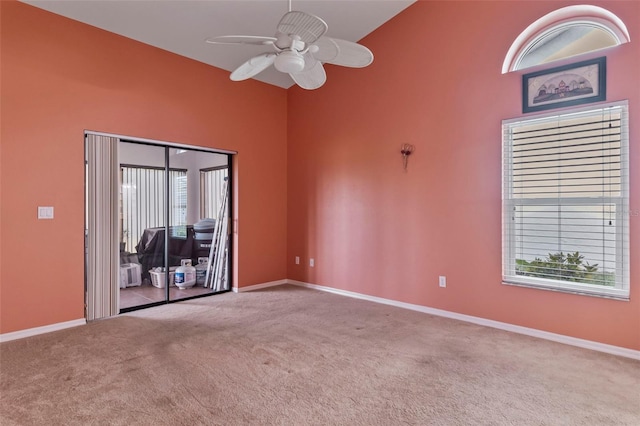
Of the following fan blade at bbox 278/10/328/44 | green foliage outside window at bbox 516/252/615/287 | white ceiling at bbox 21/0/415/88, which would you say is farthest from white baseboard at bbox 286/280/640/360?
white ceiling at bbox 21/0/415/88

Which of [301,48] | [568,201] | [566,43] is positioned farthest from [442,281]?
[301,48]

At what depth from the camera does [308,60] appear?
243 cm

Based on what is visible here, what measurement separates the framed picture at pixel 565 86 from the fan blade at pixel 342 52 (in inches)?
72.4

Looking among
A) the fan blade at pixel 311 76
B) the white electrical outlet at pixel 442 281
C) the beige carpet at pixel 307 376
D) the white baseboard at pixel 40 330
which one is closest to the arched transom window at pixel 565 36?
the fan blade at pixel 311 76

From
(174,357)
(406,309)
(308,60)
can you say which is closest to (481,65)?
(308,60)

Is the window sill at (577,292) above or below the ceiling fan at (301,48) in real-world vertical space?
below

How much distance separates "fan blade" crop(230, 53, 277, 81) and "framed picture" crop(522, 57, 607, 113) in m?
2.47

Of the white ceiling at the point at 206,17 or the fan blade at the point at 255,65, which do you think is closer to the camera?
the fan blade at the point at 255,65

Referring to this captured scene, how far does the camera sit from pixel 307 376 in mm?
2486

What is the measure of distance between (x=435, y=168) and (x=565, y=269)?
5.20 ft

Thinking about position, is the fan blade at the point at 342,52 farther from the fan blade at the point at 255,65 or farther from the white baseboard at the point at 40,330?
the white baseboard at the point at 40,330

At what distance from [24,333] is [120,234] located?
126 cm

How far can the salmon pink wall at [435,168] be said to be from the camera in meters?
3.01

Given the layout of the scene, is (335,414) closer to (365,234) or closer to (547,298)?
(547,298)
